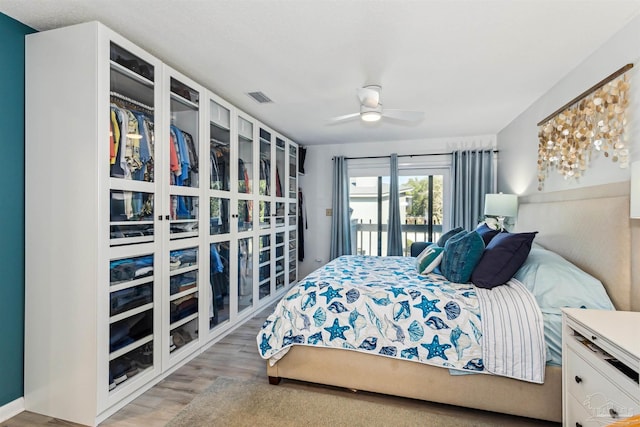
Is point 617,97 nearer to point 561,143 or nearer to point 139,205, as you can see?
point 561,143

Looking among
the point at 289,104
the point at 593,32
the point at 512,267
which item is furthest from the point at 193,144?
the point at 593,32

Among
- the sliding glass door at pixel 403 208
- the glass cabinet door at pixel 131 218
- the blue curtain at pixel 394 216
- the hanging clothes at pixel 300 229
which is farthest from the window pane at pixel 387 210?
the glass cabinet door at pixel 131 218

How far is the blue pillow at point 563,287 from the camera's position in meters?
1.93

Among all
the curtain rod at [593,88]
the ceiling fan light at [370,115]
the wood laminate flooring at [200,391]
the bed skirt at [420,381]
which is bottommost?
the wood laminate flooring at [200,391]

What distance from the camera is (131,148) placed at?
2.14 metres

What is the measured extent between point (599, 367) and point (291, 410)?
1.69 m

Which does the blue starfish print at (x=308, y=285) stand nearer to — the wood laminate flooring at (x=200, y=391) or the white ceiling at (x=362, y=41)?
the wood laminate flooring at (x=200, y=391)

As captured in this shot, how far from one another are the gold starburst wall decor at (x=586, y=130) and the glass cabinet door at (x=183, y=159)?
3065mm

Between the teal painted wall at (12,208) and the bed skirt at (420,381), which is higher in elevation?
the teal painted wall at (12,208)

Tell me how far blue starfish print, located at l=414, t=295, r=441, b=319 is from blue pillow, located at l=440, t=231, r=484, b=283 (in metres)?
0.40

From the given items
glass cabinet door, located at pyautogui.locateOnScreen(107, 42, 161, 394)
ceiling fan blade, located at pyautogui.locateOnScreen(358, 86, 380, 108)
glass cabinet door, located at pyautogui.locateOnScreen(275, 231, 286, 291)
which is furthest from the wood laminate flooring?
ceiling fan blade, located at pyautogui.locateOnScreen(358, 86, 380, 108)

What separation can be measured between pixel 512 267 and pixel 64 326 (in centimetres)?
300

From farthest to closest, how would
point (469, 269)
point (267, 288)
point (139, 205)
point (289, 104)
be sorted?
point (267, 288) → point (289, 104) → point (469, 269) → point (139, 205)

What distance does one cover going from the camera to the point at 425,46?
87.6 inches
